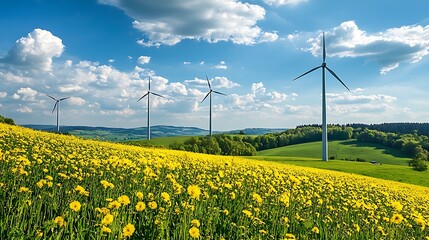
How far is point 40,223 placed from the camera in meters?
6.23

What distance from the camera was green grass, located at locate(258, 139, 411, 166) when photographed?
397 ft

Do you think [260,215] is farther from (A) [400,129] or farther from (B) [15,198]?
(A) [400,129]

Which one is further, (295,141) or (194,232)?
(295,141)

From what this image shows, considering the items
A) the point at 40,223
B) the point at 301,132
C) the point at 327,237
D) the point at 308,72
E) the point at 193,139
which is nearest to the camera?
the point at 40,223

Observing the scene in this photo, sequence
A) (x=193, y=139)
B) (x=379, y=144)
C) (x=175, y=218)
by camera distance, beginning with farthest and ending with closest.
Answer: (x=379, y=144) → (x=193, y=139) → (x=175, y=218)

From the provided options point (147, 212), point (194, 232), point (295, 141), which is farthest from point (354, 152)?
point (194, 232)

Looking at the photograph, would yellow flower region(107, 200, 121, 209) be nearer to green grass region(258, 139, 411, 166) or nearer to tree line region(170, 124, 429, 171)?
→ tree line region(170, 124, 429, 171)

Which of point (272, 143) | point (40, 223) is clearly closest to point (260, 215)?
point (40, 223)

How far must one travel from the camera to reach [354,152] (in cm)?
13150

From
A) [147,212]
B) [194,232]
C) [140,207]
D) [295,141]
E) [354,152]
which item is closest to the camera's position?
[194,232]

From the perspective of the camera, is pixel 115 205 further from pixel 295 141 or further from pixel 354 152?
pixel 295 141

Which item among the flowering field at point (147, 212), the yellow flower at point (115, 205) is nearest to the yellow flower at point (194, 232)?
the flowering field at point (147, 212)

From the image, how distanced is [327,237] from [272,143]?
479 ft

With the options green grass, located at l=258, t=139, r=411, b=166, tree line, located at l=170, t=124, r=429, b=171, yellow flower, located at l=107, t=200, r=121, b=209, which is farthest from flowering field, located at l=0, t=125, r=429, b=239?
green grass, located at l=258, t=139, r=411, b=166
